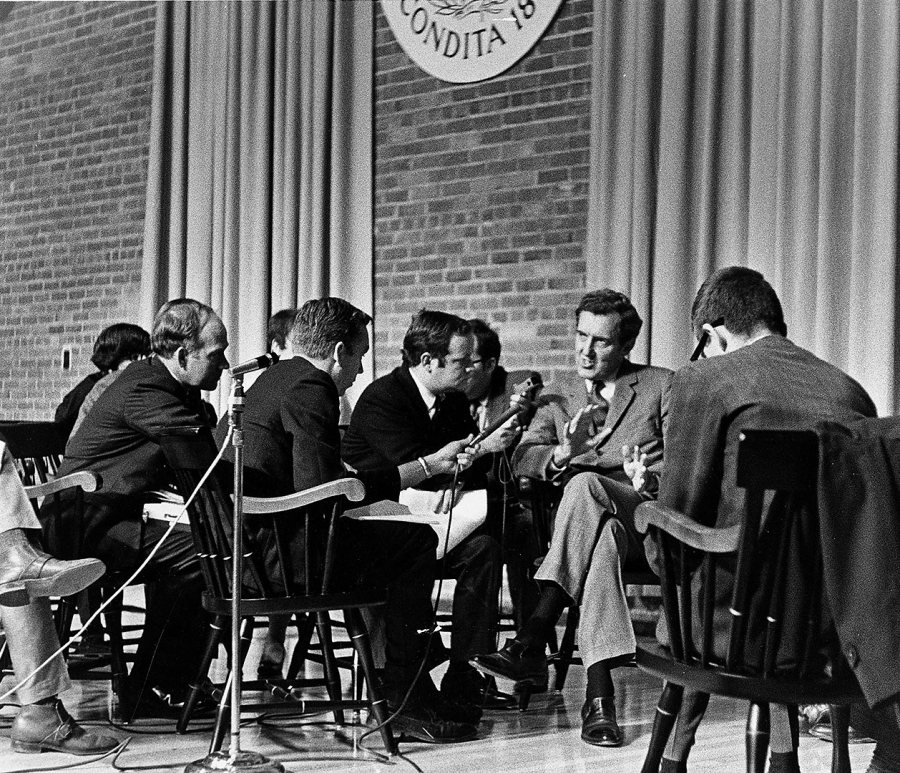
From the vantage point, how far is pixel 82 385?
601cm

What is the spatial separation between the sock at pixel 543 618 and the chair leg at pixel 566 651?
1.64 feet

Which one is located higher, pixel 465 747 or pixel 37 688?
pixel 37 688

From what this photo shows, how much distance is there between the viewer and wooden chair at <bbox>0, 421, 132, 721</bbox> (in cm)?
373

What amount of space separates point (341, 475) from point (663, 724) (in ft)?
3.92

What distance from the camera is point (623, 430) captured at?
437cm

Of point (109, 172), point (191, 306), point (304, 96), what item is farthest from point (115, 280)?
point (191, 306)

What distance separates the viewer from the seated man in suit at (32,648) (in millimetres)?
3279

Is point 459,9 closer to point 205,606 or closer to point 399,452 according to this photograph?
point 399,452

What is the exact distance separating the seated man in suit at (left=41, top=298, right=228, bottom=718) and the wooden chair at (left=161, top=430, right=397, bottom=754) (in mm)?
394

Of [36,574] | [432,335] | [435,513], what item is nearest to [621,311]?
[432,335]

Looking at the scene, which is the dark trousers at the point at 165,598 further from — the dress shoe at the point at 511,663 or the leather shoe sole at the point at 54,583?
the dress shoe at the point at 511,663

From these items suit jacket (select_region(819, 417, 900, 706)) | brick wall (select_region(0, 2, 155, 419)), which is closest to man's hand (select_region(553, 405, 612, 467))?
suit jacket (select_region(819, 417, 900, 706))

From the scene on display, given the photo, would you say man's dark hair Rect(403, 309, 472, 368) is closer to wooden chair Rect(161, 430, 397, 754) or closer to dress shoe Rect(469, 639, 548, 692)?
wooden chair Rect(161, 430, 397, 754)

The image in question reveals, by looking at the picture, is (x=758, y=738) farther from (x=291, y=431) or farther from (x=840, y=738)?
(x=291, y=431)
